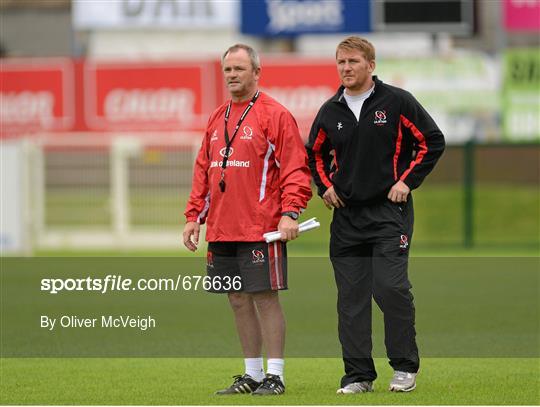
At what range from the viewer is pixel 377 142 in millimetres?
8055

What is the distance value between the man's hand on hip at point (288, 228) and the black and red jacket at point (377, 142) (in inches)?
16.0

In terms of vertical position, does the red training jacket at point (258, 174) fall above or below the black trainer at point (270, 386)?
above

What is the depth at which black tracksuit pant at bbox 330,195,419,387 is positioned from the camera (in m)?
8.03

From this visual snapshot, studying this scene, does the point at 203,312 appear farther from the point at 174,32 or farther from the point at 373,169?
the point at 174,32

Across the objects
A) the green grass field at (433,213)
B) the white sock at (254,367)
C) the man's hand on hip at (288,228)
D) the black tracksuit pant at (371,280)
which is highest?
the man's hand on hip at (288,228)

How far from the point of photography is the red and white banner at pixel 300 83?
28.3m

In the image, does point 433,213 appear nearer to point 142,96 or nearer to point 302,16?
point 302,16

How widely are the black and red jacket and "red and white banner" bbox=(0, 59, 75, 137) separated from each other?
22.6m

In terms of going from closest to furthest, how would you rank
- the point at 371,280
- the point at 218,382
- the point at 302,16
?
the point at 371,280
the point at 218,382
the point at 302,16

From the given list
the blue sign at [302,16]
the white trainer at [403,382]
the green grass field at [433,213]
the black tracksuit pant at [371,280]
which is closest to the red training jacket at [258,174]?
the black tracksuit pant at [371,280]

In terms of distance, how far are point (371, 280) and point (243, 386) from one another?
34.8 inches

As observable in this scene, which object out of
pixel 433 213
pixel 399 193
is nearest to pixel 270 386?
pixel 399 193

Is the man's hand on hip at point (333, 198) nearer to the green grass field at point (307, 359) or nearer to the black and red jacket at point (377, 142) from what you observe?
the black and red jacket at point (377, 142)

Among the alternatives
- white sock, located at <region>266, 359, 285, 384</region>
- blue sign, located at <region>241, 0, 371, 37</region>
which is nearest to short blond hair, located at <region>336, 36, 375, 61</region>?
white sock, located at <region>266, 359, 285, 384</region>
